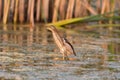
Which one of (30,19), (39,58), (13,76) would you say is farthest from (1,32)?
(13,76)

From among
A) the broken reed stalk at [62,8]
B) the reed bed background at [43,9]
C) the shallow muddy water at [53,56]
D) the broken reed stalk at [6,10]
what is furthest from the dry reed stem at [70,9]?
the broken reed stalk at [6,10]

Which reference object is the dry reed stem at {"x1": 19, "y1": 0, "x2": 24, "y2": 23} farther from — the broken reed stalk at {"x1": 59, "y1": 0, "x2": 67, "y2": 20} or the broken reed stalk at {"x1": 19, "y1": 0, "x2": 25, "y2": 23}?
the broken reed stalk at {"x1": 59, "y1": 0, "x2": 67, "y2": 20}

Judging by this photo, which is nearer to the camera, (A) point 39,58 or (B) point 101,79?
(B) point 101,79

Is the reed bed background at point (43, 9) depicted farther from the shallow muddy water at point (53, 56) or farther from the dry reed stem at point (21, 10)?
the shallow muddy water at point (53, 56)

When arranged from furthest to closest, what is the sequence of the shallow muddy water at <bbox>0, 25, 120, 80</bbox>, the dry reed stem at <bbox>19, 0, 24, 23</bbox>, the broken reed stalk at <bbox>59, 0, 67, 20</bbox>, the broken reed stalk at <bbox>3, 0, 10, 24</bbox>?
the broken reed stalk at <bbox>59, 0, 67, 20</bbox>, the dry reed stem at <bbox>19, 0, 24, 23</bbox>, the broken reed stalk at <bbox>3, 0, 10, 24</bbox>, the shallow muddy water at <bbox>0, 25, 120, 80</bbox>

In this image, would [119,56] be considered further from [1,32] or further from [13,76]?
[1,32]

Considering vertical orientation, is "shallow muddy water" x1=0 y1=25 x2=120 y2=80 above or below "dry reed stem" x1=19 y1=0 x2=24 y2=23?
below

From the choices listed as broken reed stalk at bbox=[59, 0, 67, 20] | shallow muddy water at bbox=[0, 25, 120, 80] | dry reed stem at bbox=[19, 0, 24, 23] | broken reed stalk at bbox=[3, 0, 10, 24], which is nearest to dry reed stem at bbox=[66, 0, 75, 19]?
broken reed stalk at bbox=[59, 0, 67, 20]
